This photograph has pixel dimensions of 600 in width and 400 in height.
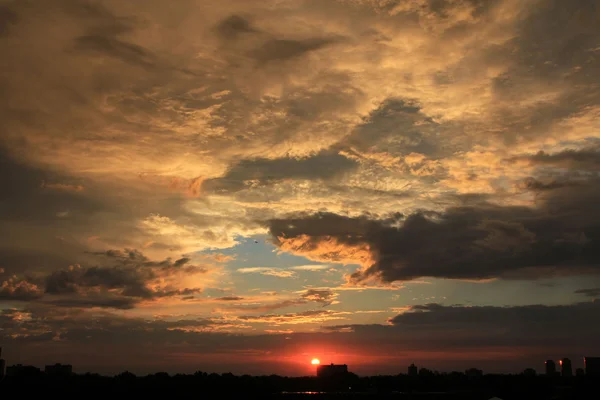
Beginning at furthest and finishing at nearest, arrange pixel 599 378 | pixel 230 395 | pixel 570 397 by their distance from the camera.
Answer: pixel 230 395 → pixel 599 378 → pixel 570 397

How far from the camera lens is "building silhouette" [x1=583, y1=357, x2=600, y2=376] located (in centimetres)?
18650

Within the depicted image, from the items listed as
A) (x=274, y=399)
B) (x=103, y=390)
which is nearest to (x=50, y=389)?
(x=103, y=390)

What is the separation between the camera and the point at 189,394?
194 metres

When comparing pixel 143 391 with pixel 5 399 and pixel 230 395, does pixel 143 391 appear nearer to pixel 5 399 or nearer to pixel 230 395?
pixel 230 395

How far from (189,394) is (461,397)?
294 ft

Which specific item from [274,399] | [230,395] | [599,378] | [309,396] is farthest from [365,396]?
[599,378]

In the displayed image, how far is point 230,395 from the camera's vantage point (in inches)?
7603

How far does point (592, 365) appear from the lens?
189 meters

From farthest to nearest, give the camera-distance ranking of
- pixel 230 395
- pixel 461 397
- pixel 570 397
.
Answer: pixel 230 395 < pixel 461 397 < pixel 570 397

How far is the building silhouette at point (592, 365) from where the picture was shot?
186500mm

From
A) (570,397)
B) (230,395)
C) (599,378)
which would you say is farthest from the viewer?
(230,395)

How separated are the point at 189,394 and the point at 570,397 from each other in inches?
4496

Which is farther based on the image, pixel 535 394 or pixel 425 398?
pixel 535 394

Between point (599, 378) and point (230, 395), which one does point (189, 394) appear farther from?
point (599, 378)
